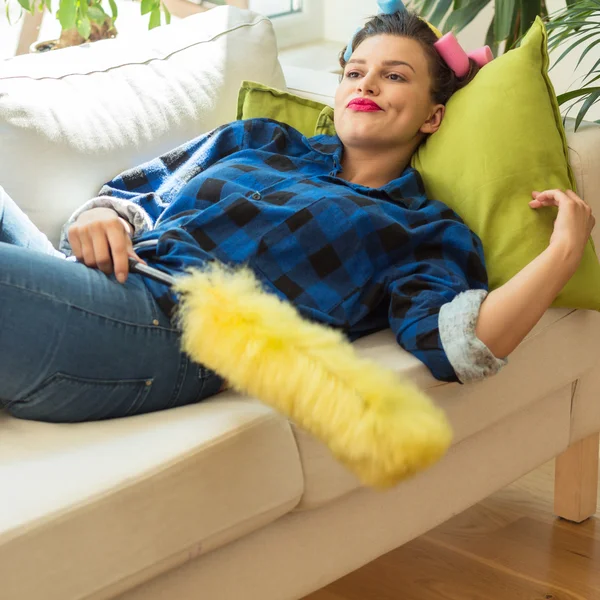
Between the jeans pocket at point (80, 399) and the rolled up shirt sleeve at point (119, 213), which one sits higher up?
the rolled up shirt sleeve at point (119, 213)

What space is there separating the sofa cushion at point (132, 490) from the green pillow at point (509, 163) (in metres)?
0.58

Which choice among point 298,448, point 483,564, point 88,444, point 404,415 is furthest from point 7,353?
point 483,564

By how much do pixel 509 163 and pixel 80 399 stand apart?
32.9 inches

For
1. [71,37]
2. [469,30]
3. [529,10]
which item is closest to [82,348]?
[71,37]

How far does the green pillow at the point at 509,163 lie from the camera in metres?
1.58

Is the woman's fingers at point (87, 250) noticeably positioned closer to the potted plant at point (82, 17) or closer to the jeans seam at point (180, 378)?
the jeans seam at point (180, 378)

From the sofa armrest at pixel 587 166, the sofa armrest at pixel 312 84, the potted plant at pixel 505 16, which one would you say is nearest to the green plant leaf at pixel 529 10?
the potted plant at pixel 505 16

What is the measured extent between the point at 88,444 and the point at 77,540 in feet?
0.50

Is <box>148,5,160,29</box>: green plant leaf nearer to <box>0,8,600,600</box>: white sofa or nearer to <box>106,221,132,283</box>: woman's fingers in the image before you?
<box>0,8,600,600</box>: white sofa

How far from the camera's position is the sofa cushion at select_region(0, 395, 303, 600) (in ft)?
3.37

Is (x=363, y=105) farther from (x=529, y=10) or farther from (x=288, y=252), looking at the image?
(x=529, y=10)

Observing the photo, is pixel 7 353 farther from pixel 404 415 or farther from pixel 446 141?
pixel 446 141

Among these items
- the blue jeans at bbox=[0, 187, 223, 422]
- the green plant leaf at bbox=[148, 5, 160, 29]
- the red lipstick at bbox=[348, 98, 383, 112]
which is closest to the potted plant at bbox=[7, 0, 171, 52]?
the green plant leaf at bbox=[148, 5, 160, 29]

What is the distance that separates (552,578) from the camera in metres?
1.68
